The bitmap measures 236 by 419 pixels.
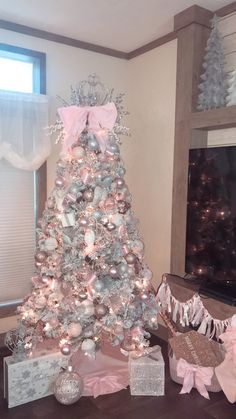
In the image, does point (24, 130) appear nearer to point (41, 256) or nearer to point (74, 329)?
point (41, 256)

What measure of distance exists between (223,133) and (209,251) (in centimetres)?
90

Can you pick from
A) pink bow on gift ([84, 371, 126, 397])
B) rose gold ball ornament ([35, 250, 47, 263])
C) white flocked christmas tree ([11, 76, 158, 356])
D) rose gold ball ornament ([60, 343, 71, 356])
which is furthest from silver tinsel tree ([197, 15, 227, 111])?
pink bow on gift ([84, 371, 126, 397])

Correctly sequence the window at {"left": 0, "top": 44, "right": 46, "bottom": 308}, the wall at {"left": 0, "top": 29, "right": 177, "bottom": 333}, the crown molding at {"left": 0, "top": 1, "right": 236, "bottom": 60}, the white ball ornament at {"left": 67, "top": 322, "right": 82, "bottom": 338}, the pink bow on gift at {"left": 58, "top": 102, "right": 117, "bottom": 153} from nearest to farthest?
the white ball ornament at {"left": 67, "top": 322, "right": 82, "bottom": 338}, the pink bow on gift at {"left": 58, "top": 102, "right": 117, "bottom": 153}, the crown molding at {"left": 0, "top": 1, "right": 236, "bottom": 60}, the window at {"left": 0, "top": 44, "right": 46, "bottom": 308}, the wall at {"left": 0, "top": 29, "right": 177, "bottom": 333}

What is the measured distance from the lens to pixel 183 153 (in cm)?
264

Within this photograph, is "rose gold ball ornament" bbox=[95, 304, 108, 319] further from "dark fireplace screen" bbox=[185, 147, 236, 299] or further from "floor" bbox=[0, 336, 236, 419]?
"dark fireplace screen" bbox=[185, 147, 236, 299]

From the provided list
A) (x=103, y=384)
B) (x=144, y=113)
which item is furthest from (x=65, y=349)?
(x=144, y=113)

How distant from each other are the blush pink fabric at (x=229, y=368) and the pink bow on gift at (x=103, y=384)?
0.63 m

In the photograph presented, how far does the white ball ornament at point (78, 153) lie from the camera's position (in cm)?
217

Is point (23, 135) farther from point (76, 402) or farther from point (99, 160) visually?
point (76, 402)

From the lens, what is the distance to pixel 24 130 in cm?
267

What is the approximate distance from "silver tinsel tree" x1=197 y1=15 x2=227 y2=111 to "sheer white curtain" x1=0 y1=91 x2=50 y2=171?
1.26m

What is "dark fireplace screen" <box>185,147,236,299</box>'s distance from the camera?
221 cm

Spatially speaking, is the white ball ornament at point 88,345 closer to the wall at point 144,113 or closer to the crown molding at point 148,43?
the wall at point 144,113

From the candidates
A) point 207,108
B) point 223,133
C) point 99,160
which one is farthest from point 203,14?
point 99,160
